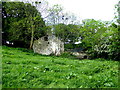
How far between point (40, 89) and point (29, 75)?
4.98 feet

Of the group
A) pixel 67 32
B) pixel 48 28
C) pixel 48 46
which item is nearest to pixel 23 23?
pixel 48 28

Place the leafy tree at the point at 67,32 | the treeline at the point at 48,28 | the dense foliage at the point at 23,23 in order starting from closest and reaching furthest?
the treeline at the point at 48,28
the dense foliage at the point at 23,23
the leafy tree at the point at 67,32

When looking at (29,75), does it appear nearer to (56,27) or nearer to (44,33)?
(44,33)

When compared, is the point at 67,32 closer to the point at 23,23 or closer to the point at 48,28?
the point at 48,28

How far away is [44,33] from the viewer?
23375mm

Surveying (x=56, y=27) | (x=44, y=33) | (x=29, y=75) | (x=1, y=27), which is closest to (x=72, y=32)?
(x=56, y=27)

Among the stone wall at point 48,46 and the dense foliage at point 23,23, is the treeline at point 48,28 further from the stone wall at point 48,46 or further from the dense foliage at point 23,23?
the stone wall at point 48,46

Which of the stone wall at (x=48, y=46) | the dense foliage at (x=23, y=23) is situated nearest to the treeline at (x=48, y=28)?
the dense foliage at (x=23, y=23)

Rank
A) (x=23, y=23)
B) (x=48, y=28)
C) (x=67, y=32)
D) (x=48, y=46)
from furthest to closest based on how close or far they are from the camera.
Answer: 1. (x=67, y=32)
2. (x=48, y=28)
3. (x=23, y=23)
4. (x=48, y=46)

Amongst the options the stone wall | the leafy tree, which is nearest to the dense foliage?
Result: the stone wall

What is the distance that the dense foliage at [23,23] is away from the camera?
21492 millimetres

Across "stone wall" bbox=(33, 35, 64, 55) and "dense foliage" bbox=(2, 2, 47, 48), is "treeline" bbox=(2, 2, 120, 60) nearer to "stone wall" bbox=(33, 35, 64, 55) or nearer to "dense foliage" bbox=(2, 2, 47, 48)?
"dense foliage" bbox=(2, 2, 47, 48)

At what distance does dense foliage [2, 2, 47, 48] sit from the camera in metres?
21.5

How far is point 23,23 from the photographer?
21.8 metres
